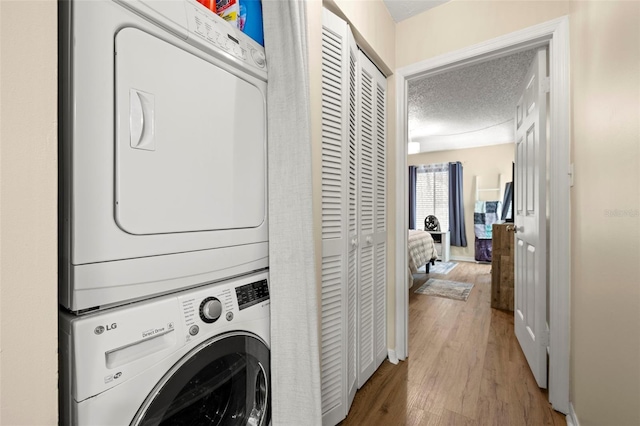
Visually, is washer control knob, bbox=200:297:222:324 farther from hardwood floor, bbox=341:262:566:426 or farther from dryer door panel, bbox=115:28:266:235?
hardwood floor, bbox=341:262:566:426

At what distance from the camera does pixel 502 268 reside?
3006 millimetres

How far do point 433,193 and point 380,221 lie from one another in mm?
4982

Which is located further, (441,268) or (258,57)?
(441,268)

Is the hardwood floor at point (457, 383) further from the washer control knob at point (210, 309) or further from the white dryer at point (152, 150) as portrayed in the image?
the white dryer at point (152, 150)

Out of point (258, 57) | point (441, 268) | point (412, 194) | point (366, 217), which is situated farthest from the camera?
point (412, 194)

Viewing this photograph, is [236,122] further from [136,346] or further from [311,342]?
[311,342]

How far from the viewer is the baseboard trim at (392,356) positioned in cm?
205

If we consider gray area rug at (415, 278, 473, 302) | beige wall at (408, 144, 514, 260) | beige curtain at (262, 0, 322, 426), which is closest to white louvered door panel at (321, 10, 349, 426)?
beige curtain at (262, 0, 322, 426)

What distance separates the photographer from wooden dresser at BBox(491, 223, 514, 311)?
9.78 ft

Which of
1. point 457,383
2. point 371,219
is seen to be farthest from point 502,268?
point 371,219

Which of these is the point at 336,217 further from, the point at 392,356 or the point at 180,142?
the point at 392,356
